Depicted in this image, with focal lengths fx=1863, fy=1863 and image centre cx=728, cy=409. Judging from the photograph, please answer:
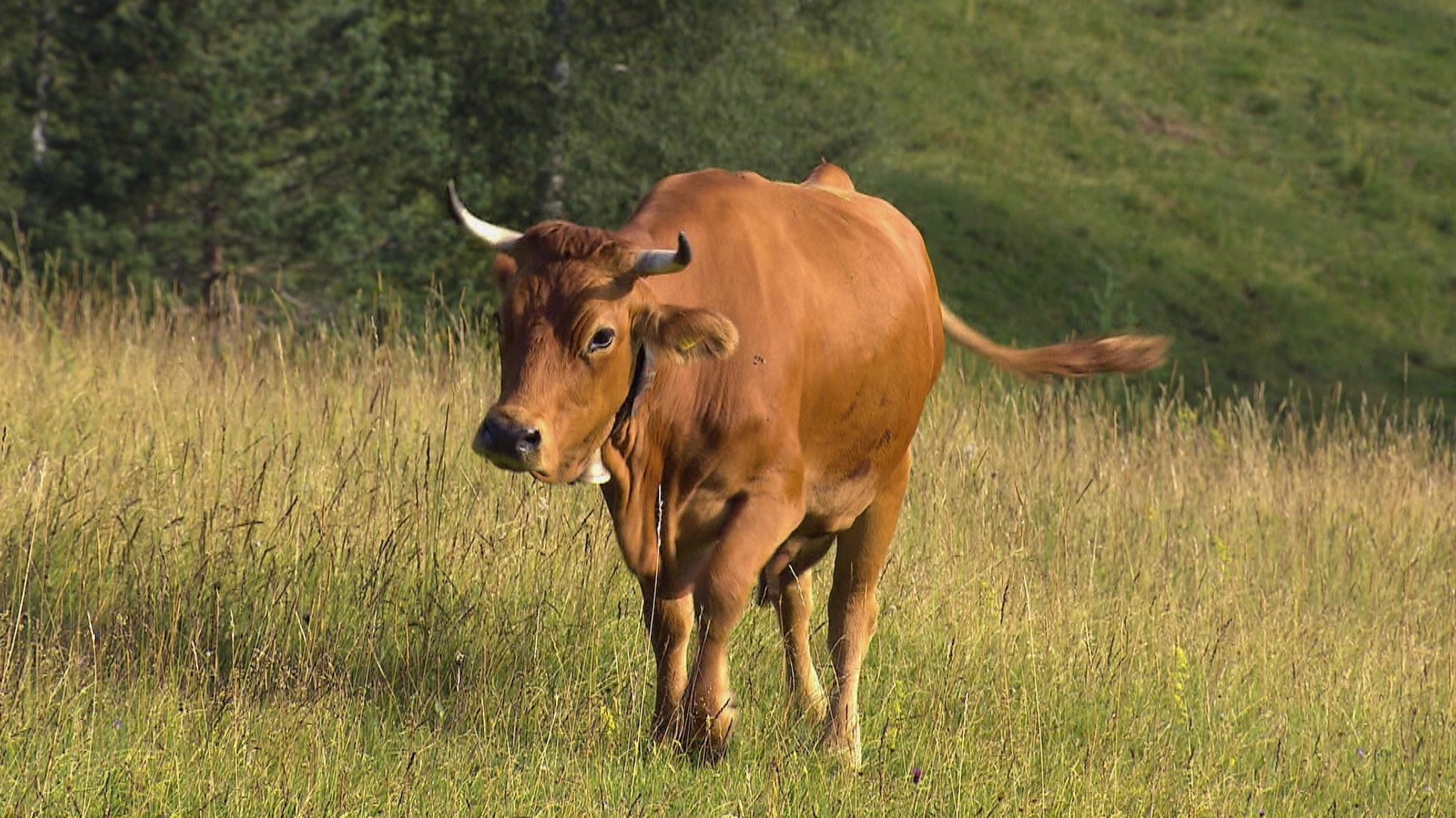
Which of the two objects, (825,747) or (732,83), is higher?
(825,747)

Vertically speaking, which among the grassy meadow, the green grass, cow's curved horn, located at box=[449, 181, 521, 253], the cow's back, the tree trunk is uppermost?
cow's curved horn, located at box=[449, 181, 521, 253]

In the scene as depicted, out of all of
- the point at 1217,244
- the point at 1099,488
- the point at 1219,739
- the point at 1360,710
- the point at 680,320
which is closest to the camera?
the point at 680,320

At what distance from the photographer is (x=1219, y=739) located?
601 cm

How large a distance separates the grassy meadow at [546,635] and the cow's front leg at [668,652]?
0.36 feet

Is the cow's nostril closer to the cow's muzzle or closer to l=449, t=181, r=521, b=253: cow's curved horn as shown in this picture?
the cow's muzzle

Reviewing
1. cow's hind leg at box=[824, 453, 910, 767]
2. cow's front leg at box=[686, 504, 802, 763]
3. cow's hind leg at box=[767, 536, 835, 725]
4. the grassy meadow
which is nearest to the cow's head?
cow's front leg at box=[686, 504, 802, 763]

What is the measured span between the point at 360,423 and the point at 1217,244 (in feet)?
64.6

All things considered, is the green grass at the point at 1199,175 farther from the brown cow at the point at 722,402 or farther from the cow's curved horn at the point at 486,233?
the cow's curved horn at the point at 486,233

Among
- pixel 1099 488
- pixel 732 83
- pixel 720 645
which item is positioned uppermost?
pixel 720 645

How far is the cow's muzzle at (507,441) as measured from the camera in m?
4.40

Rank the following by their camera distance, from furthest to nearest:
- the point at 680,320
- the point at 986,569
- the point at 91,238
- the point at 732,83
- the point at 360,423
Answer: the point at 732,83 < the point at 91,238 < the point at 360,423 < the point at 986,569 < the point at 680,320

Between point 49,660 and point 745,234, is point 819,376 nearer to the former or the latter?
point 745,234

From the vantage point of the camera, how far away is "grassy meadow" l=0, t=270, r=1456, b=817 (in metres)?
4.89

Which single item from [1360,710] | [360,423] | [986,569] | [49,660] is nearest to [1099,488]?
[986,569]
